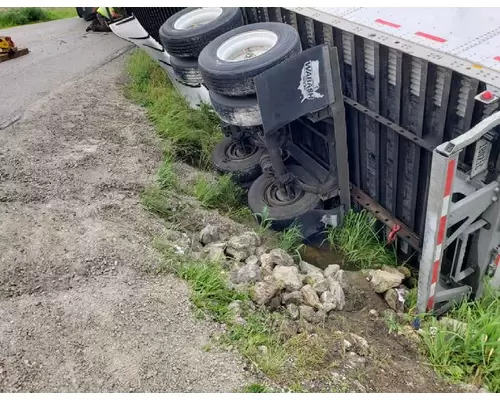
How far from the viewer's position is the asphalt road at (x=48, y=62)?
6219 mm

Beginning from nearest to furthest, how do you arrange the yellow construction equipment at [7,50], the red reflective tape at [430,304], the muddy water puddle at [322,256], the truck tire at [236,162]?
the red reflective tape at [430,304], the muddy water puddle at [322,256], the truck tire at [236,162], the yellow construction equipment at [7,50]

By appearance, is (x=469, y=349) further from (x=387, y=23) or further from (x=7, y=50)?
(x=7, y=50)

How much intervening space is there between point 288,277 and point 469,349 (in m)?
1.15

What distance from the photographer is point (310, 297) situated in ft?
10.0

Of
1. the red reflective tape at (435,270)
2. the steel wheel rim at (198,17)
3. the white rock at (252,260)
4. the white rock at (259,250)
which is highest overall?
the steel wheel rim at (198,17)

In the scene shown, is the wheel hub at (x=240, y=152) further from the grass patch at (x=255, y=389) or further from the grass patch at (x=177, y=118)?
the grass patch at (x=255, y=389)

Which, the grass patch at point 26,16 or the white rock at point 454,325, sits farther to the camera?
the grass patch at point 26,16

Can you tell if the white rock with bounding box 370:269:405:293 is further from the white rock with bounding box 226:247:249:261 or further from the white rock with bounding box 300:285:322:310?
the white rock with bounding box 226:247:249:261

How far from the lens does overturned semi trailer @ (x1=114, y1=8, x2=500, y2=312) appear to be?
8.43 ft

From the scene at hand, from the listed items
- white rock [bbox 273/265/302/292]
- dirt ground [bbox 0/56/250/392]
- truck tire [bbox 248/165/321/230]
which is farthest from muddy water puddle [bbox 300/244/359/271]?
dirt ground [bbox 0/56/250/392]

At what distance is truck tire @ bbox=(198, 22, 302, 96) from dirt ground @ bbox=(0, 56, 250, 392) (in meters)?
1.22

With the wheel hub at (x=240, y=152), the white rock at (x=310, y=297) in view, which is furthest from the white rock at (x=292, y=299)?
the wheel hub at (x=240, y=152)

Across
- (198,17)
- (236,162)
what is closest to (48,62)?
(198,17)

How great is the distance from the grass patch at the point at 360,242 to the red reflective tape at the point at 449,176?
1.64 meters
